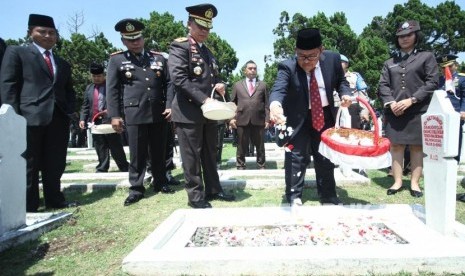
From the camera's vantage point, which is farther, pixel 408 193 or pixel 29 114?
pixel 408 193

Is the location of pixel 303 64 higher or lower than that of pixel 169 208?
higher

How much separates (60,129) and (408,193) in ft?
15.5

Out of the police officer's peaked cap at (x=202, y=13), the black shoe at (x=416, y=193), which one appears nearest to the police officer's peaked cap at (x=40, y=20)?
the police officer's peaked cap at (x=202, y=13)

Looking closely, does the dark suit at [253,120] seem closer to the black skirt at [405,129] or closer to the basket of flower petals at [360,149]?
the black skirt at [405,129]

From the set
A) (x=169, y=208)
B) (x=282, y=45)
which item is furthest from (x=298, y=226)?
(x=282, y=45)

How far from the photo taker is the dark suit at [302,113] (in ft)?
13.6

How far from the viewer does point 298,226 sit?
350cm

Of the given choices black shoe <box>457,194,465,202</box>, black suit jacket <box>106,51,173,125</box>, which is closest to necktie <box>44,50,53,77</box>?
black suit jacket <box>106,51,173,125</box>

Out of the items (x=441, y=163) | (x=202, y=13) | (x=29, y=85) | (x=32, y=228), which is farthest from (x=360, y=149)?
(x=29, y=85)

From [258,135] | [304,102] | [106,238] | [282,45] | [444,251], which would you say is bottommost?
[106,238]

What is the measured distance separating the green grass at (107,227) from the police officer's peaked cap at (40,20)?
92.0 inches

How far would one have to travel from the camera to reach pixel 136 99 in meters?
4.94

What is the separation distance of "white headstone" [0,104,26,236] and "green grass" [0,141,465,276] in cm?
33

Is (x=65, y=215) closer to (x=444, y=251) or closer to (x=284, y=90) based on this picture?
(x=284, y=90)
